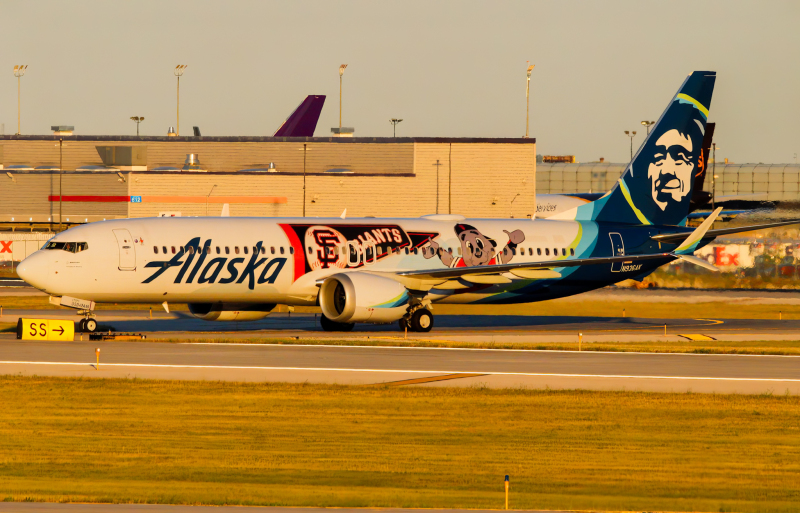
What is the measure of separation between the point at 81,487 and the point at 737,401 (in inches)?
657

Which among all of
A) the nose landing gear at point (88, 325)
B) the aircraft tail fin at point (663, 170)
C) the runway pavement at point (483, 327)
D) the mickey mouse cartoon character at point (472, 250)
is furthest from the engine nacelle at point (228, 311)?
the aircraft tail fin at point (663, 170)

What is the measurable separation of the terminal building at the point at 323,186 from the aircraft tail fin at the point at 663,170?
183 feet

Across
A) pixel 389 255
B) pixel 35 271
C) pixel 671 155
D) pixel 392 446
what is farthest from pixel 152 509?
pixel 671 155

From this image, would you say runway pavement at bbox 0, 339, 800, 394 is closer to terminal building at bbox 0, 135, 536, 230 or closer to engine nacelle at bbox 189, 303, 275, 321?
engine nacelle at bbox 189, 303, 275, 321

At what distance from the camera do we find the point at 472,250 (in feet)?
155

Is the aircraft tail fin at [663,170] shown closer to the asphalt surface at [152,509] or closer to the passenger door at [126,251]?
the passenger door at [126,251]

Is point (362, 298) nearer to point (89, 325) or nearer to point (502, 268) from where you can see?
point (502, 268)

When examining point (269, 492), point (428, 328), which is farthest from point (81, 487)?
point (428, 328)

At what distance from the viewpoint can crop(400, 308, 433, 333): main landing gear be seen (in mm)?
45188

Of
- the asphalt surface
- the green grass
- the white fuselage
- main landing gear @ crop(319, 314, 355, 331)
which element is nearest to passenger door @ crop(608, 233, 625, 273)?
the white fuselage

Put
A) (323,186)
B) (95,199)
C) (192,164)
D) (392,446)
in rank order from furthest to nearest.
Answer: (192,164), (95,199), (323,186), (392,446)

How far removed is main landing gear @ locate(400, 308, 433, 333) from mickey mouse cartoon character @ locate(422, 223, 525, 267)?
2630mm

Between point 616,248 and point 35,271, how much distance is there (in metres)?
25.8

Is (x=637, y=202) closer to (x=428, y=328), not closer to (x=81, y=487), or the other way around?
(x=428, y=328)
